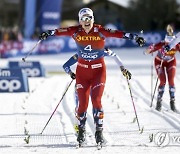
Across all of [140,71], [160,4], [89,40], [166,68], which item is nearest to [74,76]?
[89,40]

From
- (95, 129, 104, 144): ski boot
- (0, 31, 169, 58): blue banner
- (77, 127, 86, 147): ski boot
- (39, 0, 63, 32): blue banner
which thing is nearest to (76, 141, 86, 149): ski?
(77, 127, 86, 147): ski boot

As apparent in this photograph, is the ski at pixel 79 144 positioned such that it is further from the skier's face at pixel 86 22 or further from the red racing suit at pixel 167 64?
the red racing suit at pixel 167 64

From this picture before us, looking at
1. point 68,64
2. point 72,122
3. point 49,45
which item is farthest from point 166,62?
point 49,45

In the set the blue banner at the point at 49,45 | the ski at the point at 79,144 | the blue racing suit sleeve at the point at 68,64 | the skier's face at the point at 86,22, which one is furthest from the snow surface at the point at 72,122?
the blue banner at the point at 49,45

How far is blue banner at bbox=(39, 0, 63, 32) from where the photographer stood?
91.4 ft

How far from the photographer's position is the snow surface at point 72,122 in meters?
7.52

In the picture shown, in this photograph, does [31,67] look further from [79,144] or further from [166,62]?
[79,144]

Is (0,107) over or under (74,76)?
under

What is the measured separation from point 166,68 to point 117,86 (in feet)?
14.2

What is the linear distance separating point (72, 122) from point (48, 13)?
62.0 feet

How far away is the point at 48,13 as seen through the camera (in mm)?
27938

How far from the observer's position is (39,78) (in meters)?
17.6

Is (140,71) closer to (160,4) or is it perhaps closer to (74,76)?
(74,76)

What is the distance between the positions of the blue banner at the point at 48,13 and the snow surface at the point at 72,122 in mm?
12308
